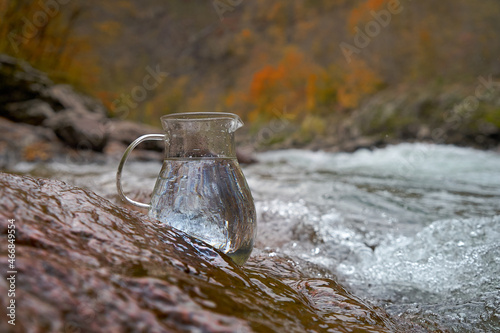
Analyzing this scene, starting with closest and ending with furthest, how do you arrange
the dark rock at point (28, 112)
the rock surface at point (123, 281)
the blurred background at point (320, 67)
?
the rock surface at point (123, 281)
the dark rock at point (28, 112)
the blurred background at point (320, 67)

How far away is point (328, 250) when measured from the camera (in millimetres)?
1769

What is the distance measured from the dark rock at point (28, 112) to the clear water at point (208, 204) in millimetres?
9025

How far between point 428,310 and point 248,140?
2095cm

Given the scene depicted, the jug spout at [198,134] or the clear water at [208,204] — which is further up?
the jug spout at [198,134]

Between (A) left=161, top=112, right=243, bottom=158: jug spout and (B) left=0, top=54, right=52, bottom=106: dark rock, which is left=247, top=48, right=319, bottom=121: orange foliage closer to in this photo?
(B) left=0, top=54, right=52, bottom=106: dark rock

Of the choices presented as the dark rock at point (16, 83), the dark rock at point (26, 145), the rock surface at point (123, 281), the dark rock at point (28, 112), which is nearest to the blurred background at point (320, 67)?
the dark rock at point (16, 83)

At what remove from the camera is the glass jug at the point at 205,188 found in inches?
39.3

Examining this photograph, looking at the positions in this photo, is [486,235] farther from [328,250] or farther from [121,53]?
[121,53]

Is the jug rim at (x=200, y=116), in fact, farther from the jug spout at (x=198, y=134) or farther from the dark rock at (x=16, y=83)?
the dark rock at (x=16, y=83)
